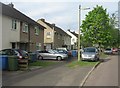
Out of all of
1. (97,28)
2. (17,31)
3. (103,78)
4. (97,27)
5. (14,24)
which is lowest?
(103,78)

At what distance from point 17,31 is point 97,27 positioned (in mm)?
31063

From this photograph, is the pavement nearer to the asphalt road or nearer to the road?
the asphalt road

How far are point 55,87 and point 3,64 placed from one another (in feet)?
29.1

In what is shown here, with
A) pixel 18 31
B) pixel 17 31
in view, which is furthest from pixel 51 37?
pixel 17 31

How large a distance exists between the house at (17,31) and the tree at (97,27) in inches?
791

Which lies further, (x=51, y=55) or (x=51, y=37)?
(x=51, y=37)

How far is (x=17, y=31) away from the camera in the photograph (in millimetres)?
36344

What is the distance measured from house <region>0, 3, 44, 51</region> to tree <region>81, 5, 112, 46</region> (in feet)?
66.0

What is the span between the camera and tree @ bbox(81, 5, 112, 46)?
64.3 metres

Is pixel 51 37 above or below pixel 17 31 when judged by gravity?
above

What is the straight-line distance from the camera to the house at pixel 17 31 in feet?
107

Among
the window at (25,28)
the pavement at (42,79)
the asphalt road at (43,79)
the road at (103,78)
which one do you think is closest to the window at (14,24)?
the window at (25,28)

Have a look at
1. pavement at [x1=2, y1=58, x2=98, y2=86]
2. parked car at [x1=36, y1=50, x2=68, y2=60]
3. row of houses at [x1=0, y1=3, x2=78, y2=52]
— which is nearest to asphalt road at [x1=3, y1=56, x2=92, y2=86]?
pavement at [x1=2, y1=58, x2=98, y2=86]

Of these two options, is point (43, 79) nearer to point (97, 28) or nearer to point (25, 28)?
point (25, 28)
